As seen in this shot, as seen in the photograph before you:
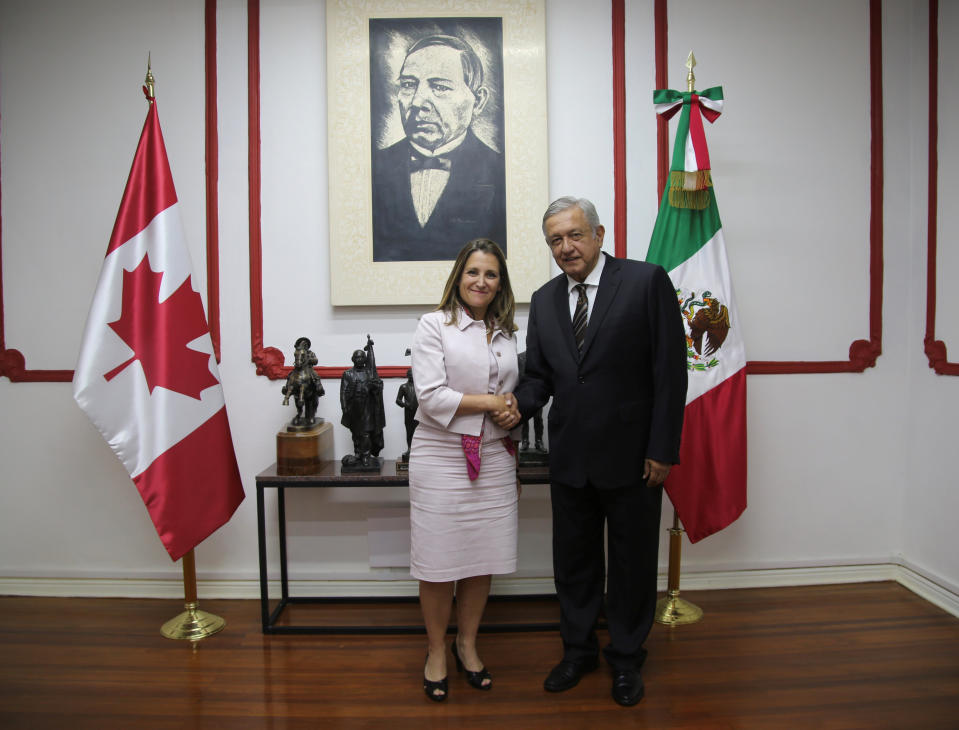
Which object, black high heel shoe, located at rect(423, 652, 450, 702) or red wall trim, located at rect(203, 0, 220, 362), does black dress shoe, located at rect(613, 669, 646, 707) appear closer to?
black high heel shoe, located at rect(423, 652, 450, 702)

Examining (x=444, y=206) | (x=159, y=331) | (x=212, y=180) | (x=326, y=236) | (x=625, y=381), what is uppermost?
(x=212, y=180)

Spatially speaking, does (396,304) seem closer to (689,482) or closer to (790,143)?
(689,482)

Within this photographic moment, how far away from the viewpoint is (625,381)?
199 cm

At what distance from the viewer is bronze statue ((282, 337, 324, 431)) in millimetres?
2576

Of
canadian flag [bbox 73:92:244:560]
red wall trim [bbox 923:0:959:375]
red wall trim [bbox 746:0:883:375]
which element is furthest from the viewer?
red wall trim [bbox 746:0:883:375]

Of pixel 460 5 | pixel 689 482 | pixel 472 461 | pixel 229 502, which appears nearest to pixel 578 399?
pixel 472 461

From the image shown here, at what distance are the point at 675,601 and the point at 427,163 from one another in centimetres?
235

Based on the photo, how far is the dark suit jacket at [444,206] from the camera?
2.81 meters

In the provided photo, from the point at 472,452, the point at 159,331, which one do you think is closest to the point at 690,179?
the point at 472,452

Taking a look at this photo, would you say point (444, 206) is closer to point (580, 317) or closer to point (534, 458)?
point (580, 317)

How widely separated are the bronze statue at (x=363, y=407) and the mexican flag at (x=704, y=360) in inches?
51.9

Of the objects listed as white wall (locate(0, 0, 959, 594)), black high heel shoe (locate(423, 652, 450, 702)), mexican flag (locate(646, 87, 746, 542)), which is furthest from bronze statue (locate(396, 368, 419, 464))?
mexican flag (locate(646, 87, 746, 542))

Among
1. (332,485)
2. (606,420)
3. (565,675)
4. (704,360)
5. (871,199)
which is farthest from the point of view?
(871,199)

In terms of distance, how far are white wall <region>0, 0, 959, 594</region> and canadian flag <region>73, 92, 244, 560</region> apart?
38 centimetres
